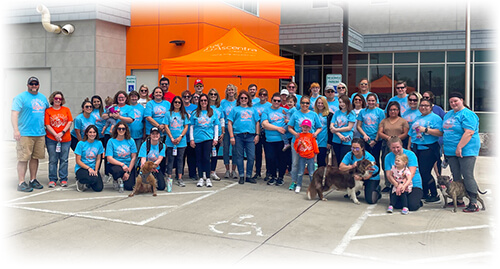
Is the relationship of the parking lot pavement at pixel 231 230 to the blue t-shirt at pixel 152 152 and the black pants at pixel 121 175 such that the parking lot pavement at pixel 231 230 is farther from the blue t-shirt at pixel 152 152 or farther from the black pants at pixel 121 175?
the blue t-shirt at pixel 152 152

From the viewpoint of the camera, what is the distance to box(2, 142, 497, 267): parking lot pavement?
480cm

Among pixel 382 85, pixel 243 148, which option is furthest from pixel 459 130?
pixel 382 85

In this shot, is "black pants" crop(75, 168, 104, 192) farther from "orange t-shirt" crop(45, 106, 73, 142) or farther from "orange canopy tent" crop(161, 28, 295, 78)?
"orange canopy tent" crop(161, 28, 295, 78)

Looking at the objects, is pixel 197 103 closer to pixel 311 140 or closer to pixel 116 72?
pixel 311 140

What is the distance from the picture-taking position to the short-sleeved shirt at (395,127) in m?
7.67

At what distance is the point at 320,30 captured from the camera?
19047mm

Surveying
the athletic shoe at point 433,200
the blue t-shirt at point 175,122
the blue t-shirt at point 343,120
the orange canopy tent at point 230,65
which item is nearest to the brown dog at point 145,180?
the blue t-shirt at point 175,122

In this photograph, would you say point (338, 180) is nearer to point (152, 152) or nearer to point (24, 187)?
point (152, 152)

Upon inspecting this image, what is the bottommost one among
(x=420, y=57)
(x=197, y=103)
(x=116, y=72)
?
(x=197, y=103)

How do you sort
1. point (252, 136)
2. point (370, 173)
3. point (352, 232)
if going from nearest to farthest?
point (352, 232), point (370, 173), point (252, 136)

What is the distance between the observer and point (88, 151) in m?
8.14

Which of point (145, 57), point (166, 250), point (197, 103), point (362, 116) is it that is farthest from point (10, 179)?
point (145, 57)

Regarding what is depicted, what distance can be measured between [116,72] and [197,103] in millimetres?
8560

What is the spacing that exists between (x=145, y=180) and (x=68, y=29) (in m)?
10.1
